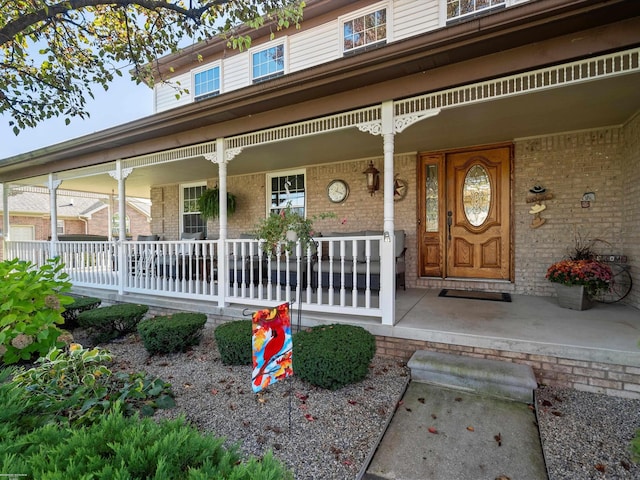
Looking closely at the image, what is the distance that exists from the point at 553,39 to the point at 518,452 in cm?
322

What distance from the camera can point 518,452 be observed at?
2.00 meters

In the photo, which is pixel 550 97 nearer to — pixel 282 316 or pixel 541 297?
pixel 541 297

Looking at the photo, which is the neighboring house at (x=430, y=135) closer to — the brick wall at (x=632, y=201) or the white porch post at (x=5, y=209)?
the brick wall at (x=632, y=201)

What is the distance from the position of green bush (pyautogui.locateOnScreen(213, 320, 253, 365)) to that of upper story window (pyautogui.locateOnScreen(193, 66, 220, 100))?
658cm

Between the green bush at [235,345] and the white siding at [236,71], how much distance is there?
6.09 metres

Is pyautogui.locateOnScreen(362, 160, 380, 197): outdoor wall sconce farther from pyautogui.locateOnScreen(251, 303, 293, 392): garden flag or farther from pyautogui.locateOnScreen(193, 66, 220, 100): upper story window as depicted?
pyautogui.locateOnScreen(193, 66, 220, 100): upper story window

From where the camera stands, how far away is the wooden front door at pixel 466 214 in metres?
5.21

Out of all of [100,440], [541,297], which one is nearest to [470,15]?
[541,297]

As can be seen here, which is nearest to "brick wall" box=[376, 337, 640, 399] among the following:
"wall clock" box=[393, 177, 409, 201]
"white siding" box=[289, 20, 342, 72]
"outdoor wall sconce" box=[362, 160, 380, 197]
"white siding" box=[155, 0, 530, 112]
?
"wall clock" box=[393, 177, 409, 201]

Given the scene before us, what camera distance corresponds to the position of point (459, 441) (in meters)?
2.12

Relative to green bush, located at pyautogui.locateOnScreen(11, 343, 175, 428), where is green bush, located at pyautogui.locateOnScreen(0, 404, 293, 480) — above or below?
above

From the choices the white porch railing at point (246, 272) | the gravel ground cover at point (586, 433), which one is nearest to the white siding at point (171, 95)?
the white porch railing at point (246, 272)

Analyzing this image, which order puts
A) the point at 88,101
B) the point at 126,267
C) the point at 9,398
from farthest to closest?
1. the point at 126,267
2. the point at 88,101
3. the point at 9,398

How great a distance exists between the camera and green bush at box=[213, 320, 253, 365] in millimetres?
3311
